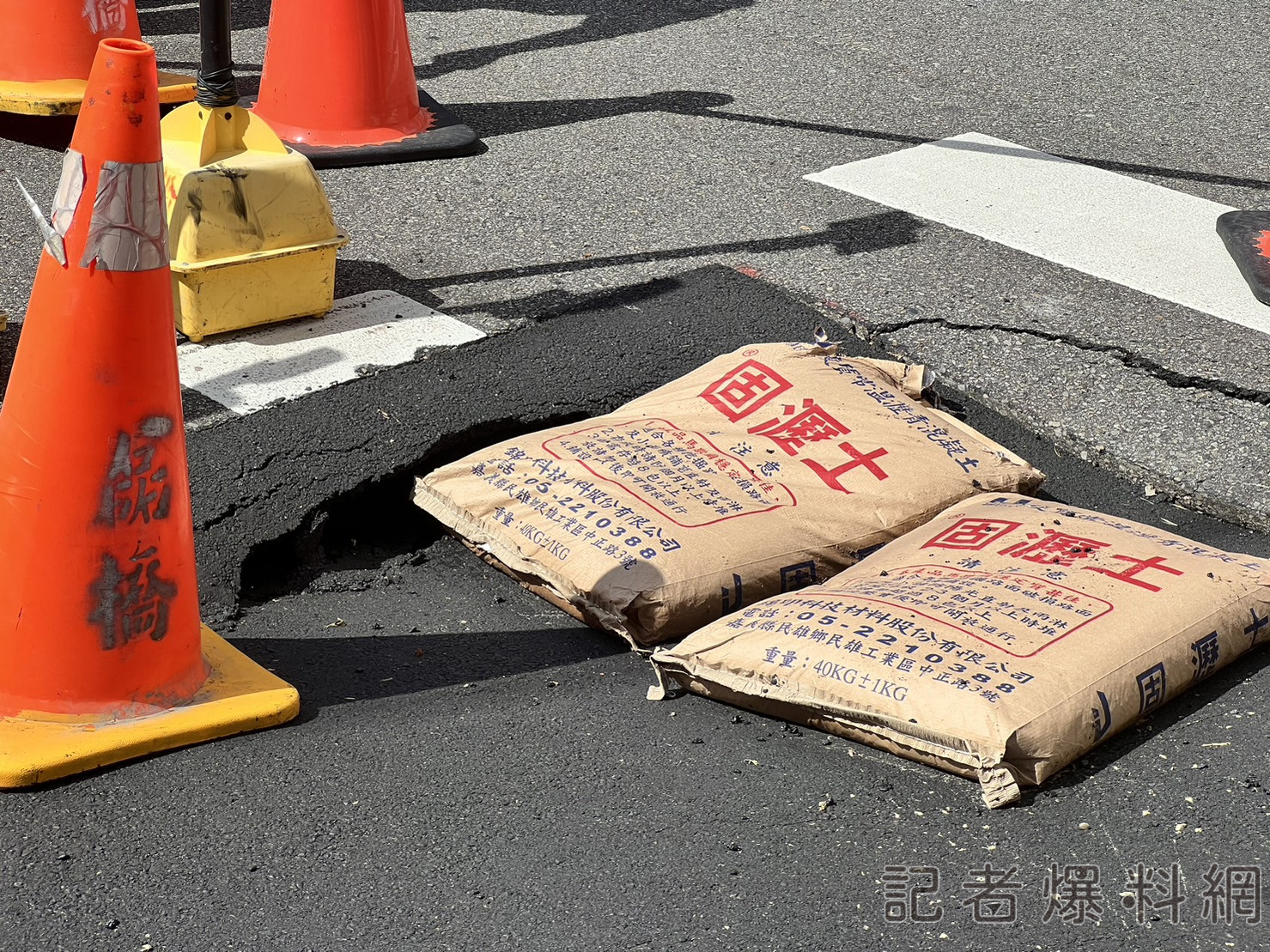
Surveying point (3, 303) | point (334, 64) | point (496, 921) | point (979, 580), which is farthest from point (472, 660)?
point (334, 64)

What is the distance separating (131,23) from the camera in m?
5.08

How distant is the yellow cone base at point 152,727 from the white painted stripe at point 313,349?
3.57 feet

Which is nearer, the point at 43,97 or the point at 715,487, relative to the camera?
the point at 715,487

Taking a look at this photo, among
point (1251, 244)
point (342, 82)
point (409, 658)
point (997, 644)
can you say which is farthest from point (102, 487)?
point (1251, 244)

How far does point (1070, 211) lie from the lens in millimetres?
4875

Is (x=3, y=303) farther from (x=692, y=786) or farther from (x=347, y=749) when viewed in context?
(x=692, y=786)

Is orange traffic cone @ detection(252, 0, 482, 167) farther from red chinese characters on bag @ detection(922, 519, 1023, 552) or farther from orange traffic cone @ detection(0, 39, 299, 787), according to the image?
red chinese characters on bag @ detection(922, 519, 1023, 552)

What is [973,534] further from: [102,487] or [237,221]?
[237,221]

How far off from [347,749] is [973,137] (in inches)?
170

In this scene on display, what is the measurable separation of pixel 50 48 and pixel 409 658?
3477 mm

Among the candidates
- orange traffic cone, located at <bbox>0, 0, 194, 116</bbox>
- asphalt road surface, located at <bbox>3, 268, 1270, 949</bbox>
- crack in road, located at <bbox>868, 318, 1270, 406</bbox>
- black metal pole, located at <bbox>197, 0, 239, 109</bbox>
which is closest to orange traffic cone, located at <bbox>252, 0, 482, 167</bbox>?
orange traffic cone, located at <bbox>0, 0, 194, 116</bbox>

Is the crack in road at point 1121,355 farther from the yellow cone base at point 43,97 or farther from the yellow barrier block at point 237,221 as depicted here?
the yellow cone base at point 43,97

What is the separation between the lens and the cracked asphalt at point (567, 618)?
1.99 m

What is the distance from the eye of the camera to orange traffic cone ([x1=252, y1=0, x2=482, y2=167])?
4.80m
